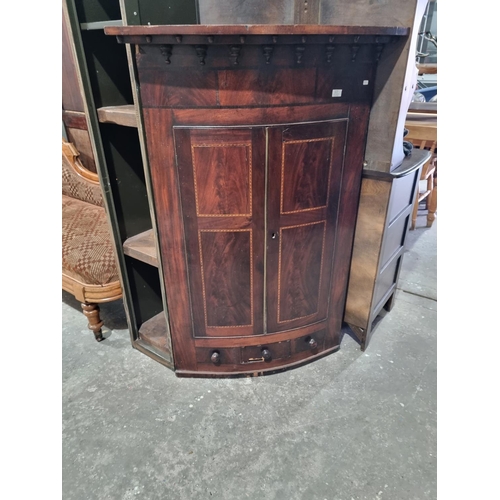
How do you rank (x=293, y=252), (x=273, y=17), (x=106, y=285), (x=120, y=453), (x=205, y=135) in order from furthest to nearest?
(x=106, y=285)
(x=273, y=17)
(x=293, y=252)
(x=120, y=453)
(x=205, y=135)

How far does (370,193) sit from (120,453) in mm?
1635

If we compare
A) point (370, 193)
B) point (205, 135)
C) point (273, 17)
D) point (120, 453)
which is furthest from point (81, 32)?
point (120, 453)

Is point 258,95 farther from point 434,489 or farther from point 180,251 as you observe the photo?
point 434,489

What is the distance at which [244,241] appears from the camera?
1619mm

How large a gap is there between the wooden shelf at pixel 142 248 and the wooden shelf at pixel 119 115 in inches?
23.4

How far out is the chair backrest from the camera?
2625mm

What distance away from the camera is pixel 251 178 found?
1494mm

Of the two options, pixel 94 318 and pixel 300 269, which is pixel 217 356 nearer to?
pixel 300 269

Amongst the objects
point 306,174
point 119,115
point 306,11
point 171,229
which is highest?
point 306,11

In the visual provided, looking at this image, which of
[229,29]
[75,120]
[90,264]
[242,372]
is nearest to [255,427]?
[242,372]

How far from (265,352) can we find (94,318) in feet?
3.39

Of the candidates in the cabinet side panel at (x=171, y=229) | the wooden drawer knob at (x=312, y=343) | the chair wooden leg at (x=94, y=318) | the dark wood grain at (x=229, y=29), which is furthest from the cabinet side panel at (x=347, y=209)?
the chair wooden leg at (x=94, y=318)

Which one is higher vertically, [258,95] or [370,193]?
[258,95]

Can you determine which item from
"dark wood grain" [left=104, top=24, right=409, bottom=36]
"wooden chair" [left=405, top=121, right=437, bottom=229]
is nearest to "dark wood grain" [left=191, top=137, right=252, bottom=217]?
"dark wood grain" [left=104, top=24, right=409, bottom=36]
